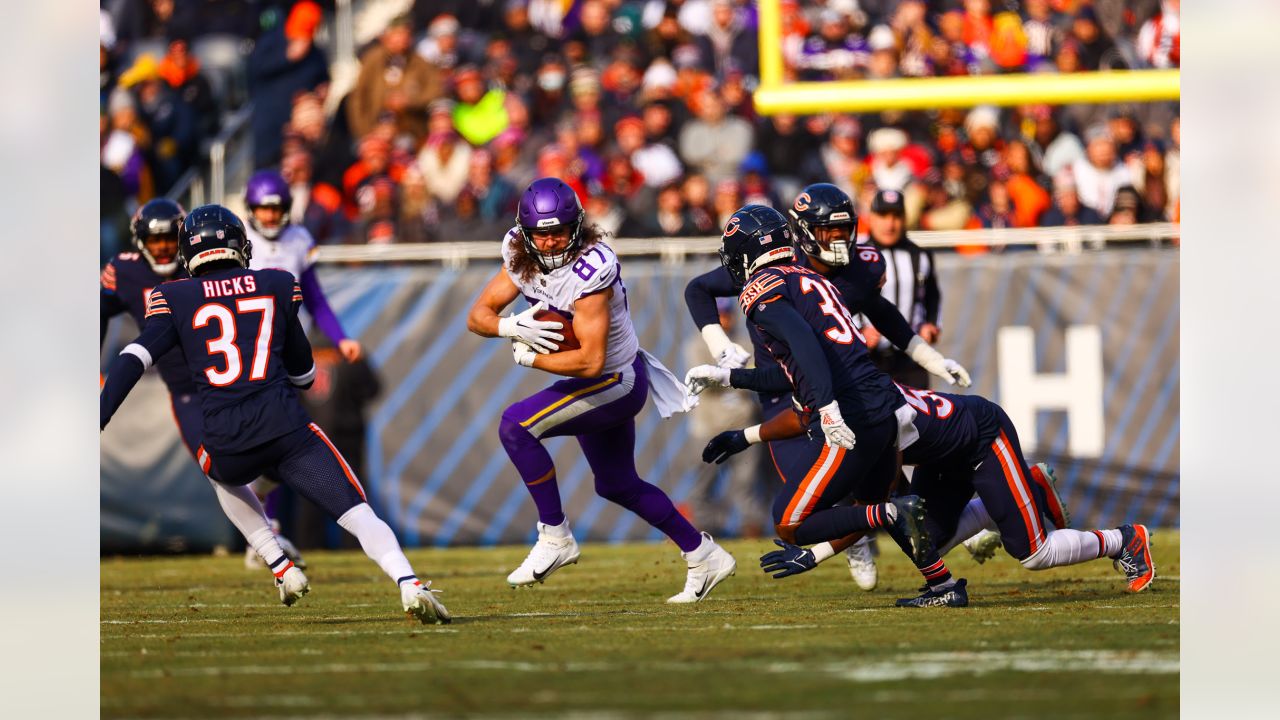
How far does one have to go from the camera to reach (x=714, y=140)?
43.2ft

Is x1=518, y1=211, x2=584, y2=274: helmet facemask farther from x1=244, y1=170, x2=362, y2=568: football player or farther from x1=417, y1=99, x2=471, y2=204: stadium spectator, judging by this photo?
x1=417, y1=99, x2=471, y2=204: stadium spectator

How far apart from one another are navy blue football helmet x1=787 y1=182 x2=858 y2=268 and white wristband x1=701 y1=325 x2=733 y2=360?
559mm

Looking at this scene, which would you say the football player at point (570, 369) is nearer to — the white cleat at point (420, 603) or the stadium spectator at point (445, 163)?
the white cleat at point (420, 603)

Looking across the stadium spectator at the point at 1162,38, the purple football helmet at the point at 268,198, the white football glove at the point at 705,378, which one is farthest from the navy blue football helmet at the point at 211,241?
the stadium spectator at the point at 1162,38

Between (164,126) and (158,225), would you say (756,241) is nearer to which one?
(158,225)

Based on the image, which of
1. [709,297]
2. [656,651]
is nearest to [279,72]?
[709,297]

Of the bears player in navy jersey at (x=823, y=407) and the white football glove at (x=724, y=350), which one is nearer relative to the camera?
the bears player in navy jersey at (x=823, y=407)

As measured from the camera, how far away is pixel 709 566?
732 cm

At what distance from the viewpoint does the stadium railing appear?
11.4m

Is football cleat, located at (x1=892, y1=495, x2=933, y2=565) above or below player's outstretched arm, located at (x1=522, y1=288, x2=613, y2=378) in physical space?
below

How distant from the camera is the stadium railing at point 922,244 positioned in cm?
1135

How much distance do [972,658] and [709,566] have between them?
7.81 feet

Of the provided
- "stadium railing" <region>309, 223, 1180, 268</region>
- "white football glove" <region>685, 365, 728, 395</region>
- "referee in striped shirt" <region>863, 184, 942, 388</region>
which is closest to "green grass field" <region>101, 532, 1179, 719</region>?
"white football glove" <region>685, 365, 728, 395</region>
